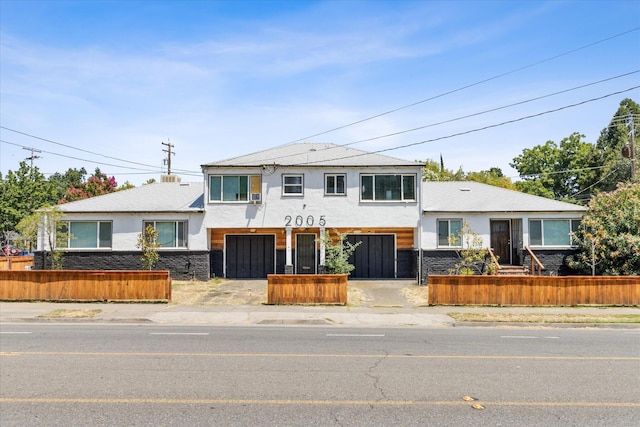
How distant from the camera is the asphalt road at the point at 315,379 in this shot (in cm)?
642

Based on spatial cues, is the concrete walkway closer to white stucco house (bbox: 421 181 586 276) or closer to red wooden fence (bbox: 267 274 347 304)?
red wooden fence (bbox: 267 274 347 304)

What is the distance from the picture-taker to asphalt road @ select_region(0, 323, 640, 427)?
6418mm

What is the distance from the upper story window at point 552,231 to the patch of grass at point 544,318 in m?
9.68

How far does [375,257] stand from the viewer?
28.0 m

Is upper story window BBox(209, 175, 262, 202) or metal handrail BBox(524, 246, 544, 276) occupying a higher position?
upper story window BBox(209, 175, 262, 202)

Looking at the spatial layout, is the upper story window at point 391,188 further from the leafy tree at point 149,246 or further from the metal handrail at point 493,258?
the leafy tree at point 149,246

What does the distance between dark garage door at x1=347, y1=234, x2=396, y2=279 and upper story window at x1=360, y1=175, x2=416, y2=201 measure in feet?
8.67

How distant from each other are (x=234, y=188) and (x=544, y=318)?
16.2 meters

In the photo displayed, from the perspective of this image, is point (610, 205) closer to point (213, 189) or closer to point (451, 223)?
point (451, 223)

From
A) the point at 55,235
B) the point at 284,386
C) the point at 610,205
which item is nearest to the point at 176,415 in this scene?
the point at 284,386

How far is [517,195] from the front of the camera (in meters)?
28.3

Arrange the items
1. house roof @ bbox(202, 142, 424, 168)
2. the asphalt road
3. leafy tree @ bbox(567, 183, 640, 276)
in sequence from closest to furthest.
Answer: the asphalt road < leafy tree @ bbox(567, 183, 640, 276) < house roof @ bbox(202, 142, 424, 168)

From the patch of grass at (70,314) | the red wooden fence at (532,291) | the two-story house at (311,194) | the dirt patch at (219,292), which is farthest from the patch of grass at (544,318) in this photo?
the patch of grass at (70,314)

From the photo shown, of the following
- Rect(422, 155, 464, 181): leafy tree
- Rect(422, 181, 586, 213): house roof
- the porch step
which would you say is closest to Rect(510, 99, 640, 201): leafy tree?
Rect(422, 155, 464, 181): leafy tree
